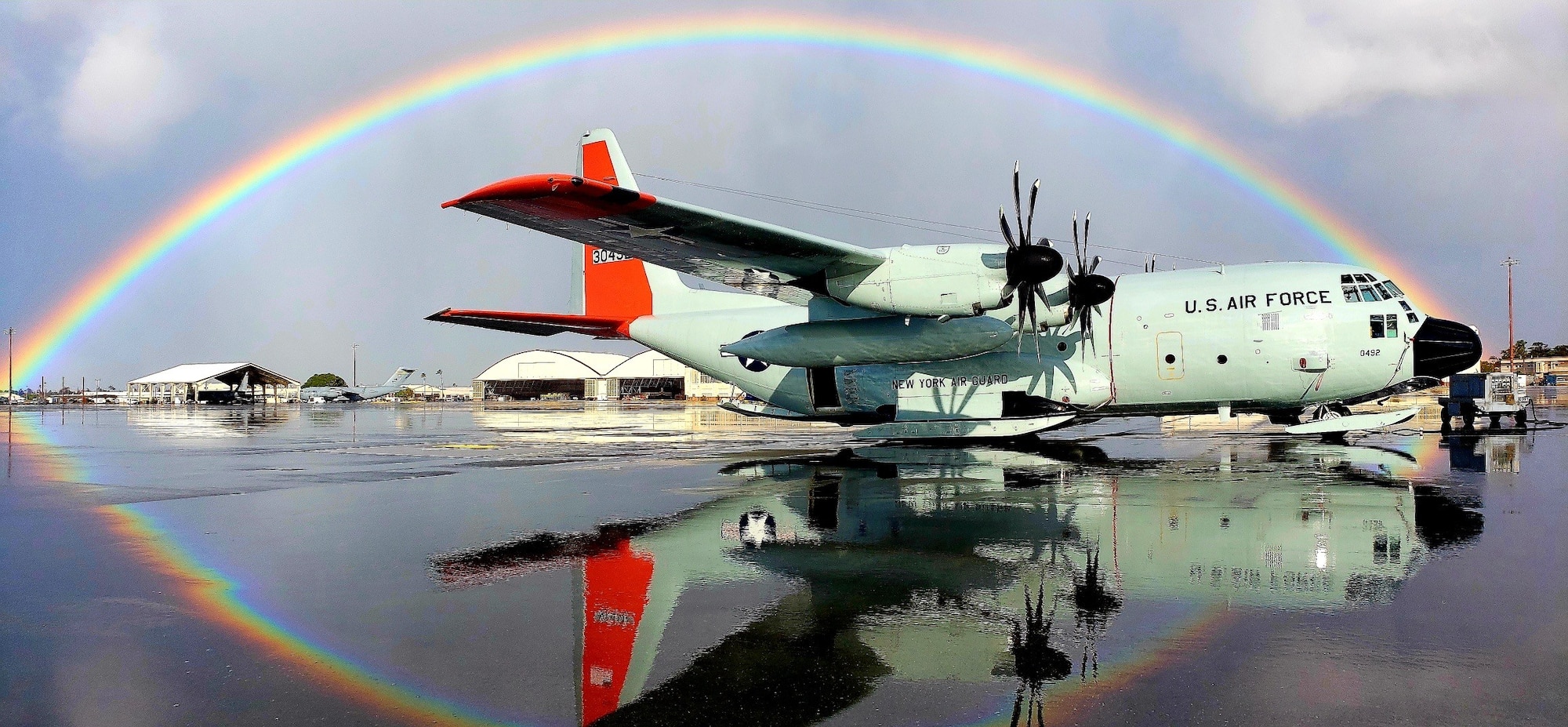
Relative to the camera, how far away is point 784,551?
762cm

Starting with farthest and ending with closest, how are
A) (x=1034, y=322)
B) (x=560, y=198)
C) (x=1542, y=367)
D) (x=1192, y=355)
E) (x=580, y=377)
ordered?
1. (x=1542, y=367)
2. (x=580, y=377)
3. (x=1192, y=355)
4. (x=1034, y=322)
5. (x=560, y=198)

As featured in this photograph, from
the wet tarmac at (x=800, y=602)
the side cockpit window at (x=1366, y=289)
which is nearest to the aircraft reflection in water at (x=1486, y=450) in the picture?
the wet tarmac at (x=800, y=602)

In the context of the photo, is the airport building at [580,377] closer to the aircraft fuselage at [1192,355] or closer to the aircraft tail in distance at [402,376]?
the aircraft tail in distance at [402,376]

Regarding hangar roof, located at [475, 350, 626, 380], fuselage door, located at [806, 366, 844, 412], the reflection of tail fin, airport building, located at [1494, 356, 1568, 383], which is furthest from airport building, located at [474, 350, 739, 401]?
airport building, located at [1494, 356, 1568, 383]

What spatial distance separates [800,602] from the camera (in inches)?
228

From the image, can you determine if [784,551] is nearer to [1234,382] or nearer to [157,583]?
[157,583]

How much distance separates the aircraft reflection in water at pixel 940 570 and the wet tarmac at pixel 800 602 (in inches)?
1.2

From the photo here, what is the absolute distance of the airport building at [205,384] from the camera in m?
99.6

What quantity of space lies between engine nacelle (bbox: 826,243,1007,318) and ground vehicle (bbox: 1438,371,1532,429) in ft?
65.8

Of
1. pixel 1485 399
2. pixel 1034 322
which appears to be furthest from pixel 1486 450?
pixel 1485 399

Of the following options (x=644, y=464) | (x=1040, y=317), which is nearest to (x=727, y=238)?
(x=644, y=464)

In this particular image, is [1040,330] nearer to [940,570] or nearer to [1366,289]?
[1366,289]

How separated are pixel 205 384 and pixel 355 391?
16743 millimetres

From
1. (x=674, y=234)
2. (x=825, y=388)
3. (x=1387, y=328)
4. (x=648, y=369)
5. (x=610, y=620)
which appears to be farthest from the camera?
(x=648, y=369)
